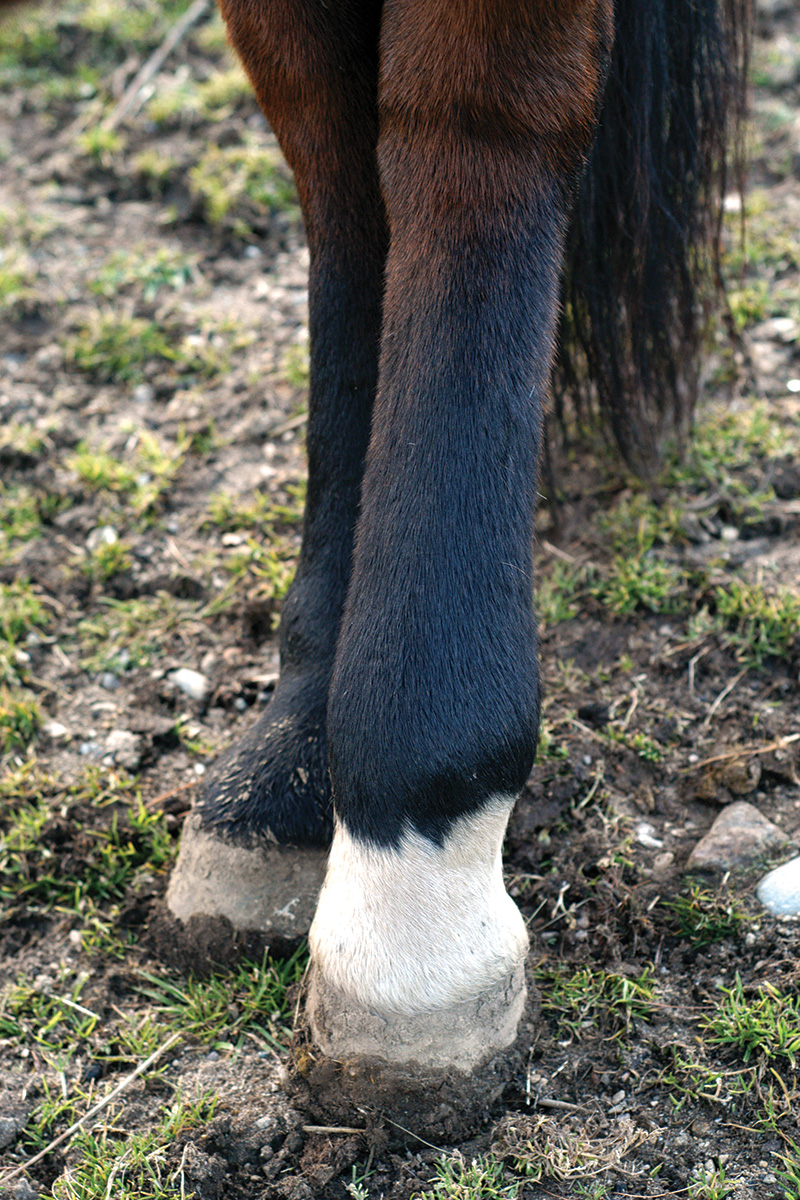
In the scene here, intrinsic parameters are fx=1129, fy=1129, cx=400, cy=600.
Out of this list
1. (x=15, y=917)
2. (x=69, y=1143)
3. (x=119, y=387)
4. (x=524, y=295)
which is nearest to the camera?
(x=524, y=295)

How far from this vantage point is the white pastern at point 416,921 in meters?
1.31

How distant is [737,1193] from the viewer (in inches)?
52.1

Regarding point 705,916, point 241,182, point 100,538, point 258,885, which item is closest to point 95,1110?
point 258,885

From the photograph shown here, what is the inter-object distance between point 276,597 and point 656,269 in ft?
3.07

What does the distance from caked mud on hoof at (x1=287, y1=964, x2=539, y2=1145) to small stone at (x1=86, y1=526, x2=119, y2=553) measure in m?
1.30

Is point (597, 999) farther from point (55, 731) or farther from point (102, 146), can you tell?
point (102, 146)

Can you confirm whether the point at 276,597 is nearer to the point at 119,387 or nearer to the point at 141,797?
the point at 141,797

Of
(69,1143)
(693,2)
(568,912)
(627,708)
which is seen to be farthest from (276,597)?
(693,2)

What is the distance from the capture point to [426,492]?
4.14ft

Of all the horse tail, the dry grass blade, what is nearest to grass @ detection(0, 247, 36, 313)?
the horse tail

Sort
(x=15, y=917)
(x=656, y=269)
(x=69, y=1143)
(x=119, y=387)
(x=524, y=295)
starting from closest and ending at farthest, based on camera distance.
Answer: (x=524, y=295)
(x=69, y=1143)
(x=15, y=917)
(x=656, y=269)
(x=119, y=387)

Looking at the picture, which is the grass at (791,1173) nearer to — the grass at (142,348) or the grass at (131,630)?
the grass at (131,630)

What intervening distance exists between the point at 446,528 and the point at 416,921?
1.50ft

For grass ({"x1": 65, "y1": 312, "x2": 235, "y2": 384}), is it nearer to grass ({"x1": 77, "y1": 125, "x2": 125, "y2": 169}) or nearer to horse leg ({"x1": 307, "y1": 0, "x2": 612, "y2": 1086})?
grass ({"x1": 77, "y1": 125, "x2": 125, "y2": 169})
